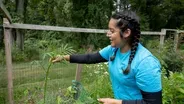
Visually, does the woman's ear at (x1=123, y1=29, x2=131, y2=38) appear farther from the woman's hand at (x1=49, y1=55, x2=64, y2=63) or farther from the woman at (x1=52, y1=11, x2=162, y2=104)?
the woman's hand at (x1=49, y1=55, x2=64, y2=63)

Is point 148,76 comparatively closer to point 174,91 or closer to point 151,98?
point 151,98

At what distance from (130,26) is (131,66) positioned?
0.26 metres

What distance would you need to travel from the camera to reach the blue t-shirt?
1.78m

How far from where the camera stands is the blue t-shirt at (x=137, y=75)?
1776 mm

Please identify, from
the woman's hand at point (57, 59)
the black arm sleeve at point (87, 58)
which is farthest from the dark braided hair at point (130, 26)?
the woman's hand at point (57, 59)

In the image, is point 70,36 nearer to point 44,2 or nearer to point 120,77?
point 44,2

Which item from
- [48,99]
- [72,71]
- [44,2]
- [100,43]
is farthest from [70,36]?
[48,99]

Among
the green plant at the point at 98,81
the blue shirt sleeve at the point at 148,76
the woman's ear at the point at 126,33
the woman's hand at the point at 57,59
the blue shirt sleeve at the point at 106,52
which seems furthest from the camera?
the green plant at the point at 98,81

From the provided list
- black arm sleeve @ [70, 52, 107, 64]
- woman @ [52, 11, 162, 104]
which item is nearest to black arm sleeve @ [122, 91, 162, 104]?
woman @ [52, 11, 162, 104]

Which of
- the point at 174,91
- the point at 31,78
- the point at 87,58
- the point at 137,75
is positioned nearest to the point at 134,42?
the point at 137,75

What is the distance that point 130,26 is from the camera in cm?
188

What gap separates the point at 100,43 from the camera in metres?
13.2

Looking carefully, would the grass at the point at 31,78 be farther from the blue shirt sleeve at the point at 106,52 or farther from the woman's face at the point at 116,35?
the woman's face at the point at 116,35

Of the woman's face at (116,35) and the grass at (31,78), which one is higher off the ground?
the woman's face at (116,35)
